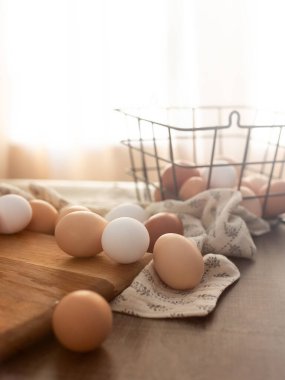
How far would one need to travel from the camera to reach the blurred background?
49.3 inches

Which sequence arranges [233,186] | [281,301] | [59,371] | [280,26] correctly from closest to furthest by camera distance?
1. [59,371]
2. [281,301]
3. [233,186]
4. [280,26]

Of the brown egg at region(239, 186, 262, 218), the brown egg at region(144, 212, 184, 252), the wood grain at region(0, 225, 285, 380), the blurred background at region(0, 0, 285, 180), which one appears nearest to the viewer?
the wood grain at region(0, 225, 285, 380)

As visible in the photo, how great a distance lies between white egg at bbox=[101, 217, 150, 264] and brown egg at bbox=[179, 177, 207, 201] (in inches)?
9.2

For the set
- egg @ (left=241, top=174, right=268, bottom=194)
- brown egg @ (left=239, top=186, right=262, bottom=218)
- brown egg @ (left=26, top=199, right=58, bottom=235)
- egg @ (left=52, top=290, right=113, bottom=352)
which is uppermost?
egg @ (left=52, top=290, right=113, bottom=352)

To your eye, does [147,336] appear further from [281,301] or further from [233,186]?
[233,186]

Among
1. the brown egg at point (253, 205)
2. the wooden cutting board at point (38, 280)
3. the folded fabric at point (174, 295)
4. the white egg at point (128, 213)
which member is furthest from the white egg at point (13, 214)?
the brown egg at point (253, 205)

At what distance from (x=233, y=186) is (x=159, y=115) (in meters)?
0.62

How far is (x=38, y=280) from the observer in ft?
1.63

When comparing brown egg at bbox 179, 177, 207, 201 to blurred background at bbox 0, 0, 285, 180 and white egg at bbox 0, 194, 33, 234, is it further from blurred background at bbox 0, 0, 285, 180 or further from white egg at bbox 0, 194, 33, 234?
blurred background at bbox 0, 0, 285, 180

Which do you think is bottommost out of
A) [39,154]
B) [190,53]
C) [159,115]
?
[39,154]

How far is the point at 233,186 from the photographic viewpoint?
0.80 metres

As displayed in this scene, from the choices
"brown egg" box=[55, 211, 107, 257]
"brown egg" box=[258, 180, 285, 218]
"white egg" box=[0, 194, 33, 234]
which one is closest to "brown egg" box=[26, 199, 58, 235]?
"white egg" box=[0, 194, 33, 234]

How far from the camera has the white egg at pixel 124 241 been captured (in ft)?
1.76

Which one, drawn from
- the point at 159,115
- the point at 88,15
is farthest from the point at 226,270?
the point at 88,15
